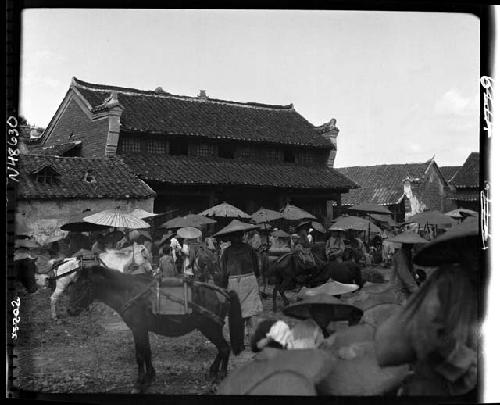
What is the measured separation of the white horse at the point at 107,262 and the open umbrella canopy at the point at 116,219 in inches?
11.8

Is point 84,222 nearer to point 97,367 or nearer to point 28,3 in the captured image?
point 97,367

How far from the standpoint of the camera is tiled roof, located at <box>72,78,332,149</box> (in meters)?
7.92

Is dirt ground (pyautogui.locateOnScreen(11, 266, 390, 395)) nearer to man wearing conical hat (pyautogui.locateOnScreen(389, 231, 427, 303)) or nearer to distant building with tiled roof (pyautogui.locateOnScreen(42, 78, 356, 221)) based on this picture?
man wearing conical hat (pyautogui.locateOnScreen(389, 231, 427, 303))

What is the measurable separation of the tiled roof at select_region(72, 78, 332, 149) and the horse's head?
239cm

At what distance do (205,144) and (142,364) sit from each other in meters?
3.47

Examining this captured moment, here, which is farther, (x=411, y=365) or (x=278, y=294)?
(x=278, y=294)

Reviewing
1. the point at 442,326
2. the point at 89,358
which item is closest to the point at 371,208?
the point at 442,326

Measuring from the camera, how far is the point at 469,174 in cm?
705

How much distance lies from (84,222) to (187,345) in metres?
2.10

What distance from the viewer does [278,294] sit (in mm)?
8773

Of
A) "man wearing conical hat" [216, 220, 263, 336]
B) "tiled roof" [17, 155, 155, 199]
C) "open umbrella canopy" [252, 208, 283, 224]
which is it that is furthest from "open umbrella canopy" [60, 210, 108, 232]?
"open umbrella canopy" [252, 208, 283, 224]

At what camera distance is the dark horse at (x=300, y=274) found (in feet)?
25.4

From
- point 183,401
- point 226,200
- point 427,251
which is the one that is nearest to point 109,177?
point 226,200

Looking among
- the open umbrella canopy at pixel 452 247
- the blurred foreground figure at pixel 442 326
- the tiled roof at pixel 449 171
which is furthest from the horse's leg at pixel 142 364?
the tiled roof at pixel 449 171
